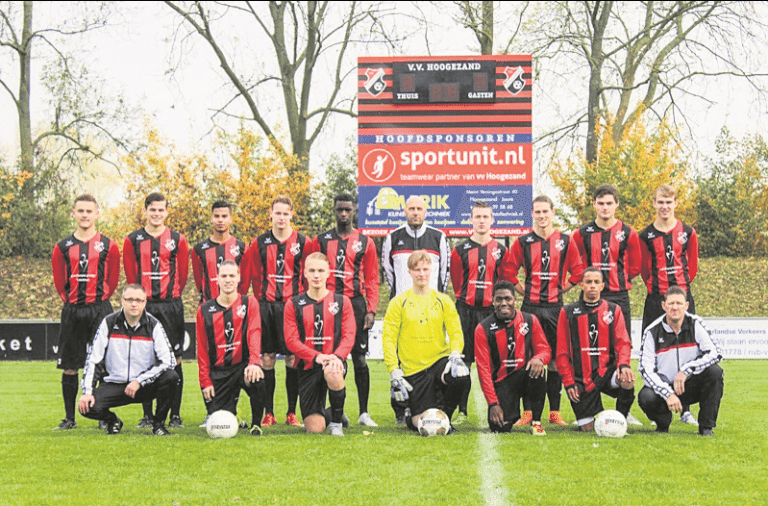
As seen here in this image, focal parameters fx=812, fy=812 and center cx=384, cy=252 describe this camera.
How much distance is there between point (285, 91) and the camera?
22156mm

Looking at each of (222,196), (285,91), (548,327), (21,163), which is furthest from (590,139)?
(548,327)

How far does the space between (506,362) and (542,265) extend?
100cm

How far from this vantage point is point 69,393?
6.07 m

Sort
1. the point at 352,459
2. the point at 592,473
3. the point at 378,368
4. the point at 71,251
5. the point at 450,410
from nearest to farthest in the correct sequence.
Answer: the point at 592,473 → the point at 352,459 → the point at 450,410 → the point at 71,251 → the point at 378,368

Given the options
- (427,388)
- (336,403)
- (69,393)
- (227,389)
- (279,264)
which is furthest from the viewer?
(279,264)

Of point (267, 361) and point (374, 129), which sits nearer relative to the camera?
point (267, 361)

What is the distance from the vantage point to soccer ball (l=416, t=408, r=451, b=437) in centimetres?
530

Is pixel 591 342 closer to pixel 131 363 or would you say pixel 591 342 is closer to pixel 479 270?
pixel 479 270

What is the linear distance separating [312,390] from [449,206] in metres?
6.93

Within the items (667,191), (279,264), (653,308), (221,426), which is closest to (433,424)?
(221,426)

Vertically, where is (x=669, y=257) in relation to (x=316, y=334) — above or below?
above

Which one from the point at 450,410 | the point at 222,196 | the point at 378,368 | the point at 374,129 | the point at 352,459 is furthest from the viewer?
the point at 222,196

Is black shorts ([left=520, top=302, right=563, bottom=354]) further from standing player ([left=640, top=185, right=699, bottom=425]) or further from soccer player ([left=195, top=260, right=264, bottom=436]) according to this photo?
soccer player ([left=195, top=260, right=264, bottom=436])

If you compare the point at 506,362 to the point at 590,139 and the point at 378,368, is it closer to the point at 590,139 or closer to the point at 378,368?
the point at 378,368
